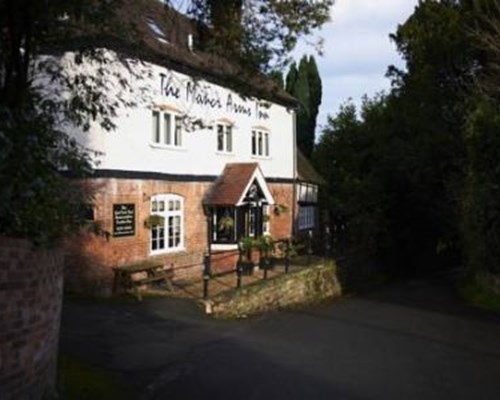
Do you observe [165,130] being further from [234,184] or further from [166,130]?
[234,184]

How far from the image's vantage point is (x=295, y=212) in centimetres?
3441

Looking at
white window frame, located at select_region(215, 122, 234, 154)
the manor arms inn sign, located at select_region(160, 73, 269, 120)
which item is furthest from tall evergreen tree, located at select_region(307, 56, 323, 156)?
white window frame, located at select_region(215, 122, 234, 154)

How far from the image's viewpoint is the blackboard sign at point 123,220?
21.5 m

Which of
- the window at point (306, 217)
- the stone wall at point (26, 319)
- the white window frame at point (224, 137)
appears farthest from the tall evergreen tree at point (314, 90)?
the stone wall at point (26, 319)

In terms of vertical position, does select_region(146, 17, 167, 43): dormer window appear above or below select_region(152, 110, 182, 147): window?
above

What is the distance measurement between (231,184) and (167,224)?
3.31m

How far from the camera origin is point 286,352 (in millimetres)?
15250

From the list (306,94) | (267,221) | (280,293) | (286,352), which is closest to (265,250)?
(280,293)

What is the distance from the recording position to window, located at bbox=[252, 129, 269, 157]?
1192 inches

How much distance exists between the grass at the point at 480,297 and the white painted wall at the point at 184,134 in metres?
8.11

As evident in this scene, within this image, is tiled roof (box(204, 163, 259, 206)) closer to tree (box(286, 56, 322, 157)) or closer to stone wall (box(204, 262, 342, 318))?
stone wall (box(204, 262, 342, 318))

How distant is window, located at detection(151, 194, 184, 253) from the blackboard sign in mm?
960

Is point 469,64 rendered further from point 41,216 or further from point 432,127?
point 41,216

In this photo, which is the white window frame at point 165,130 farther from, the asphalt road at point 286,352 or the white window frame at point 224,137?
the asphalt road at point 286,352
